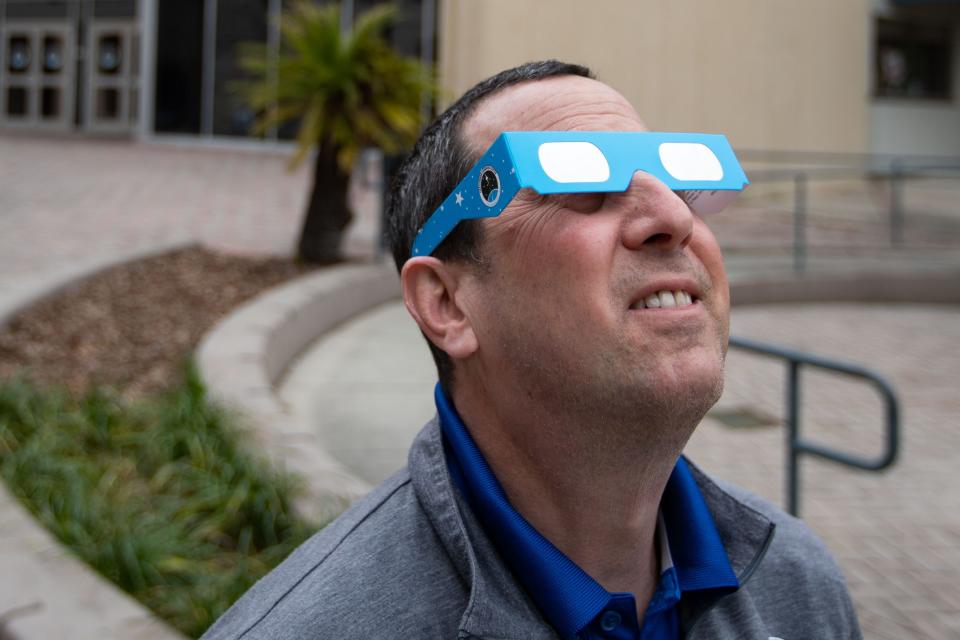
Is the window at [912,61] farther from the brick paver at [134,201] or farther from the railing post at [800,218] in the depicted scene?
the brick paver at [134,201]

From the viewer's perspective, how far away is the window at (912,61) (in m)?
22.7

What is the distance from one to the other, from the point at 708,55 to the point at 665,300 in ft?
63.0

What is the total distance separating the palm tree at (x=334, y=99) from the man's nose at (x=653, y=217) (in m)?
8.44

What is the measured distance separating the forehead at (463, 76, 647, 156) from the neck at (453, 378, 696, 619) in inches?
13.8

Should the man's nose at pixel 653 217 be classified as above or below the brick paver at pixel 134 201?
above

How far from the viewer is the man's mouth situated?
131 centimetres

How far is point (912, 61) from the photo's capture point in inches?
917

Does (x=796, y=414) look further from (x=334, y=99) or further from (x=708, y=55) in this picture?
(x=708, y=55)

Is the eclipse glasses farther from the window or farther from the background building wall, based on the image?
the window

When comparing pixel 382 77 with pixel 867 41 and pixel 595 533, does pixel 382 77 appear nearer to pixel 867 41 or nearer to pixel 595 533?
pixel 595 533

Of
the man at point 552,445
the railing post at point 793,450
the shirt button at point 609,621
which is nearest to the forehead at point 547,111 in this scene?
the man at point 552,445

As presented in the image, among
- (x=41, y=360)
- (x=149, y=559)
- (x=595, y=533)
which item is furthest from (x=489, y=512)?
(x=41, y=360)

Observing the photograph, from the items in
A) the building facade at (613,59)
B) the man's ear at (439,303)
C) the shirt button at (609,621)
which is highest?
the building facade at (613,59)

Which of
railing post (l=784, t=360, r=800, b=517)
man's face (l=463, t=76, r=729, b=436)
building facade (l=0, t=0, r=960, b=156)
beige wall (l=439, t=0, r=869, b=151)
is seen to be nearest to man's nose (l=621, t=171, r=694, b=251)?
man's face (l=463, t=76, r=729, b=436)
